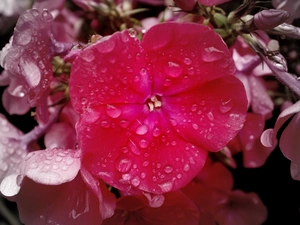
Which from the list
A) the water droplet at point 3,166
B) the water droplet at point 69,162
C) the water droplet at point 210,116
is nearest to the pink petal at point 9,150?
the water droplet at point 3,166

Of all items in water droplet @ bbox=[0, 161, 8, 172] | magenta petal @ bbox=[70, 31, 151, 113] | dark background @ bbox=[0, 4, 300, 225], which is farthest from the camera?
dark background @ bbox=[0, 4, 300, 225]

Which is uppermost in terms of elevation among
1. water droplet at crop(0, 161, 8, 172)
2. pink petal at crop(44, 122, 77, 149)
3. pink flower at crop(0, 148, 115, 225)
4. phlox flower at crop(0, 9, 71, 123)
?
phlox flower at crop(0, 9, 71, 123)

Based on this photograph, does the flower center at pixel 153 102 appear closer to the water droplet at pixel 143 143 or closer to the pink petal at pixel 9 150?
the water droplet at pixel 143 143

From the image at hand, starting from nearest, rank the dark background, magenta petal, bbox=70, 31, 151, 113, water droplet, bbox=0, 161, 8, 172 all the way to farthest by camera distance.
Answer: magenta petal, bbox=70, 31, 151, 113
water droplet, bbox=0, 161, 8, 172
the dark background

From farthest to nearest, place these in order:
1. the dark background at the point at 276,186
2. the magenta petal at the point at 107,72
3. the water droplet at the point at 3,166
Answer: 1. the dark background at the point at 276,186
2. the water droplet at the point at 3,166
3. the magenta petal at the point at 107,72

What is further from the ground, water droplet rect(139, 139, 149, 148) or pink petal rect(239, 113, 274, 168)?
water droplet rect(139, 139, 149, 148)

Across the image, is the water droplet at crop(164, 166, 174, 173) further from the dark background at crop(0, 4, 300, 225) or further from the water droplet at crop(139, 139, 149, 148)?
the dark background at crop(0, 4, 300, 225)

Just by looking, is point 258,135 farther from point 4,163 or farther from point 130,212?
point 4,163

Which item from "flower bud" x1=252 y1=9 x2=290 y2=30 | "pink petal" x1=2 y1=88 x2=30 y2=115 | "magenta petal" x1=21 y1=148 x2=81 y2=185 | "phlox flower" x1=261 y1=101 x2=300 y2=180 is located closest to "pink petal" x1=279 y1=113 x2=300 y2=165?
"phlox flower" x1=261 y1=101 x2=300 y2=180
